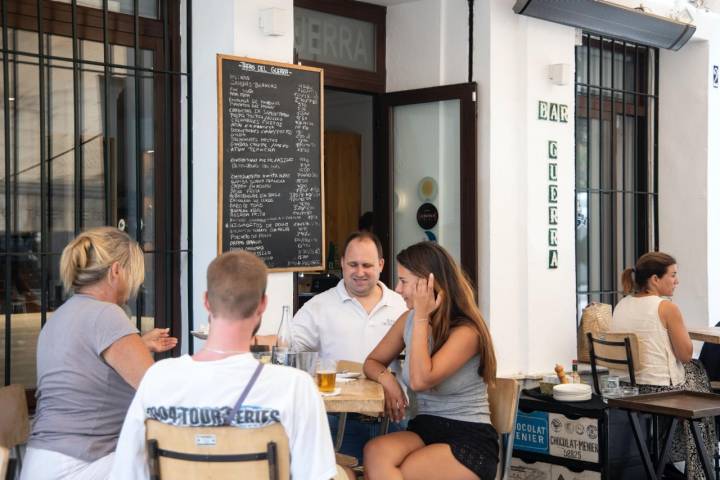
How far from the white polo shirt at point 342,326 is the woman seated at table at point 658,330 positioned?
Answer: 196cm

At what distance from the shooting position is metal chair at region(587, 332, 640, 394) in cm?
568

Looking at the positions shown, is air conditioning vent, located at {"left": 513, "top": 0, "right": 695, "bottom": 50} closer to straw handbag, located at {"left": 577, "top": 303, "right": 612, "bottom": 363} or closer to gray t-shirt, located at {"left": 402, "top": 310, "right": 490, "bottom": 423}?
straw handbag, located at {"left": 577, "top": 303, "right": 612, "bottom": 363}

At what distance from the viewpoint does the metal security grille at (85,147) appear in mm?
4785

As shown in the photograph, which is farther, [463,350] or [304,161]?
[304,161]

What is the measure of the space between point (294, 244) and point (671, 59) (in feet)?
13.6

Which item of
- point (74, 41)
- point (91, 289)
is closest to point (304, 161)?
point (74, 41)

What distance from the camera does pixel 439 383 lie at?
152 inches

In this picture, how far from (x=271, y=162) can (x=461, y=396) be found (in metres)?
2.07

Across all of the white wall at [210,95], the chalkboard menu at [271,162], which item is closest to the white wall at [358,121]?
the chalkboard menu at [271,162]

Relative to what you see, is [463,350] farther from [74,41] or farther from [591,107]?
[591,107]

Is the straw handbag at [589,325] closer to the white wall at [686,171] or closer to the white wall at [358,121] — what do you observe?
the white wall at [686,171]

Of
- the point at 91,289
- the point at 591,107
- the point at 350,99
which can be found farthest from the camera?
the point at 350,99

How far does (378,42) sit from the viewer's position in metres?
6.82

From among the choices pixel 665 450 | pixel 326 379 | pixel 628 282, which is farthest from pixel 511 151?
pixel 326 379
